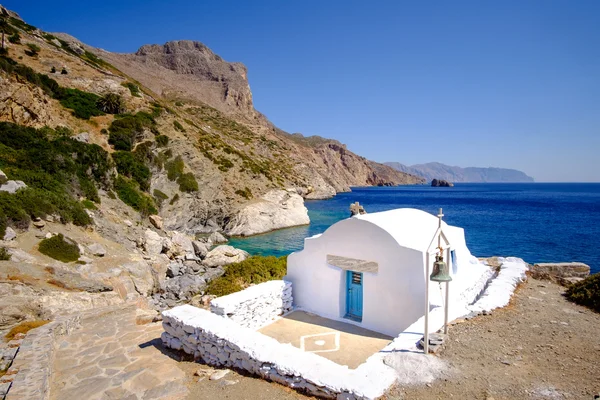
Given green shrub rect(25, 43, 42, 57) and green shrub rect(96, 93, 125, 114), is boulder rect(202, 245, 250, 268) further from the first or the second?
green shrub rect(25, 43, 42, 57)

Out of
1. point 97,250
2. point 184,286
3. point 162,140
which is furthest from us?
point 162,140

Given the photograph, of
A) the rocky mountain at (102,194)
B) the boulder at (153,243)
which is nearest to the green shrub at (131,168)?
the rocky mountain at (102,194)

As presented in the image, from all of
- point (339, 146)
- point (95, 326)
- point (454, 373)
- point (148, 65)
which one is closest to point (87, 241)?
point (95, 326)

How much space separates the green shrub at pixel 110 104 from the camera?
124 feet

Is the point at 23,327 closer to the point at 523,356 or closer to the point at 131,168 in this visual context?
the point at 523,356

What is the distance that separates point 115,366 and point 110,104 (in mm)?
38553

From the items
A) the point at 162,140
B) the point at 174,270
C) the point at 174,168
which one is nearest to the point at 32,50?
the point at 162,140

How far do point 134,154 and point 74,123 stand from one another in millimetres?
5970

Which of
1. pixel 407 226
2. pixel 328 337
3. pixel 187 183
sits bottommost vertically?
pixel 328 337

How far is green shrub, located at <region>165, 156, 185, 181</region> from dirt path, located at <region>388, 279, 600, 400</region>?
34991 millimetres

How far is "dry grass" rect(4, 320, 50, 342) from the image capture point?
8000mm

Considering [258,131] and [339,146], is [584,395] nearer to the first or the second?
[258,131]

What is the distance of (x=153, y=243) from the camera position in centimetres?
2347

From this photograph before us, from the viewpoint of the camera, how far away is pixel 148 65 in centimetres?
11838
